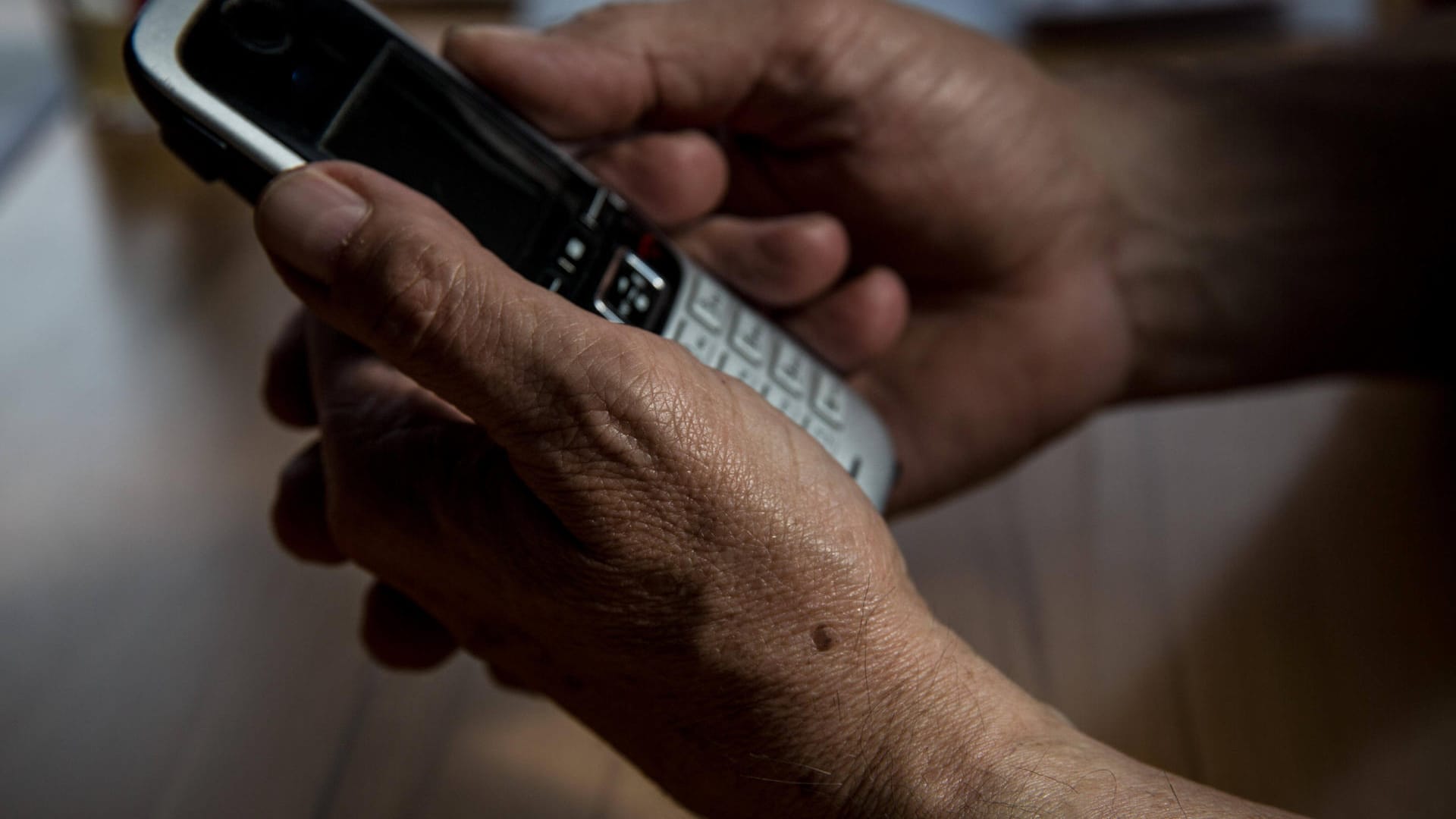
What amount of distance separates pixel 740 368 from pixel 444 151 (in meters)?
0.15

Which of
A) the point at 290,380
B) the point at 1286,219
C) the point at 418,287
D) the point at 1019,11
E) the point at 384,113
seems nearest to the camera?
the point at 418,287

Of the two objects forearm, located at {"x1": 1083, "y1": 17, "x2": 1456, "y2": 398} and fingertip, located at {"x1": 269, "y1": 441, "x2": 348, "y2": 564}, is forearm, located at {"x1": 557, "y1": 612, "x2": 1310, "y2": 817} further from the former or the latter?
forearm, located at {"x1": 1083, "y1": 17, "x2": 1456, "y2": 398}

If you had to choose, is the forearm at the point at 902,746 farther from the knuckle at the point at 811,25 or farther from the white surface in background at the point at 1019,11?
the white surface in background at the point at 1019,11

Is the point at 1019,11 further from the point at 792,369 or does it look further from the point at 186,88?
the point at 186,88

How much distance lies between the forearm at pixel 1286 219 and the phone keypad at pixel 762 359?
0.27m

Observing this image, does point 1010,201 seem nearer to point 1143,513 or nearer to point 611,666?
point 1143,513

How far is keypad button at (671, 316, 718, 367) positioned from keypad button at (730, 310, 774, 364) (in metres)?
0.02

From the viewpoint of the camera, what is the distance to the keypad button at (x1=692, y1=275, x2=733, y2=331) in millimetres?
555

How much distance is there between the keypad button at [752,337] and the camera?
56cm

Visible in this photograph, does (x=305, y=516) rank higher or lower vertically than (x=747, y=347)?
lower

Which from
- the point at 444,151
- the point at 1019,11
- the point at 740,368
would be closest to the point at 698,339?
the point at 740,368

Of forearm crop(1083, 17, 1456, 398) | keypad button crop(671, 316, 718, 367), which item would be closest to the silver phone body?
keypad button crop(671, 316, 718, 367)

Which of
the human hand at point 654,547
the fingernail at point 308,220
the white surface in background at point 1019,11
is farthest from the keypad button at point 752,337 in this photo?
the white surface in background at point 1019,11

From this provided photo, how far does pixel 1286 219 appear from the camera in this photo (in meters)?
0.79
